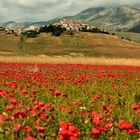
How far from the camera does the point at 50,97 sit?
375 inches

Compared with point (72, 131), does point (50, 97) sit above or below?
below

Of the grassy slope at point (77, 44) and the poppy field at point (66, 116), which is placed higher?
the poppy field at point (66, 116)

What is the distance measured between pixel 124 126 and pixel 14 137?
1.39 metres

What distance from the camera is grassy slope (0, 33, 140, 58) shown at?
420ft

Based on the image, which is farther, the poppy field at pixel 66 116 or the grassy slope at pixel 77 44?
the grassy slope at pixel 77 44

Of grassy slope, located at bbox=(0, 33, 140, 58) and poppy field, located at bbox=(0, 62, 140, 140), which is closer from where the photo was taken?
poppy field, located at bbox=(0, 62, 140, 140)

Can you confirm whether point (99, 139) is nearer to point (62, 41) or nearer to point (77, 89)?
point (77, 89)

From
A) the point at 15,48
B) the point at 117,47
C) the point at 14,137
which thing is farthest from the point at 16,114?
the point at 117,47

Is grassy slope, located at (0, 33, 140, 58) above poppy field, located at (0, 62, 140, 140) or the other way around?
the other way around

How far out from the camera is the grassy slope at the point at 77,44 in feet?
420

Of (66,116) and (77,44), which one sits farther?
(77,44)

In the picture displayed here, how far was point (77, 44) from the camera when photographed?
470 ft

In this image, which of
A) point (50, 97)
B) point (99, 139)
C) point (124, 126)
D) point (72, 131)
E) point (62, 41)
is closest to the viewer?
point (72, 131)

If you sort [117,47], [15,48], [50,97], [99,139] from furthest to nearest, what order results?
[117,47] < [15,48] < [50,97] < [99,139]
